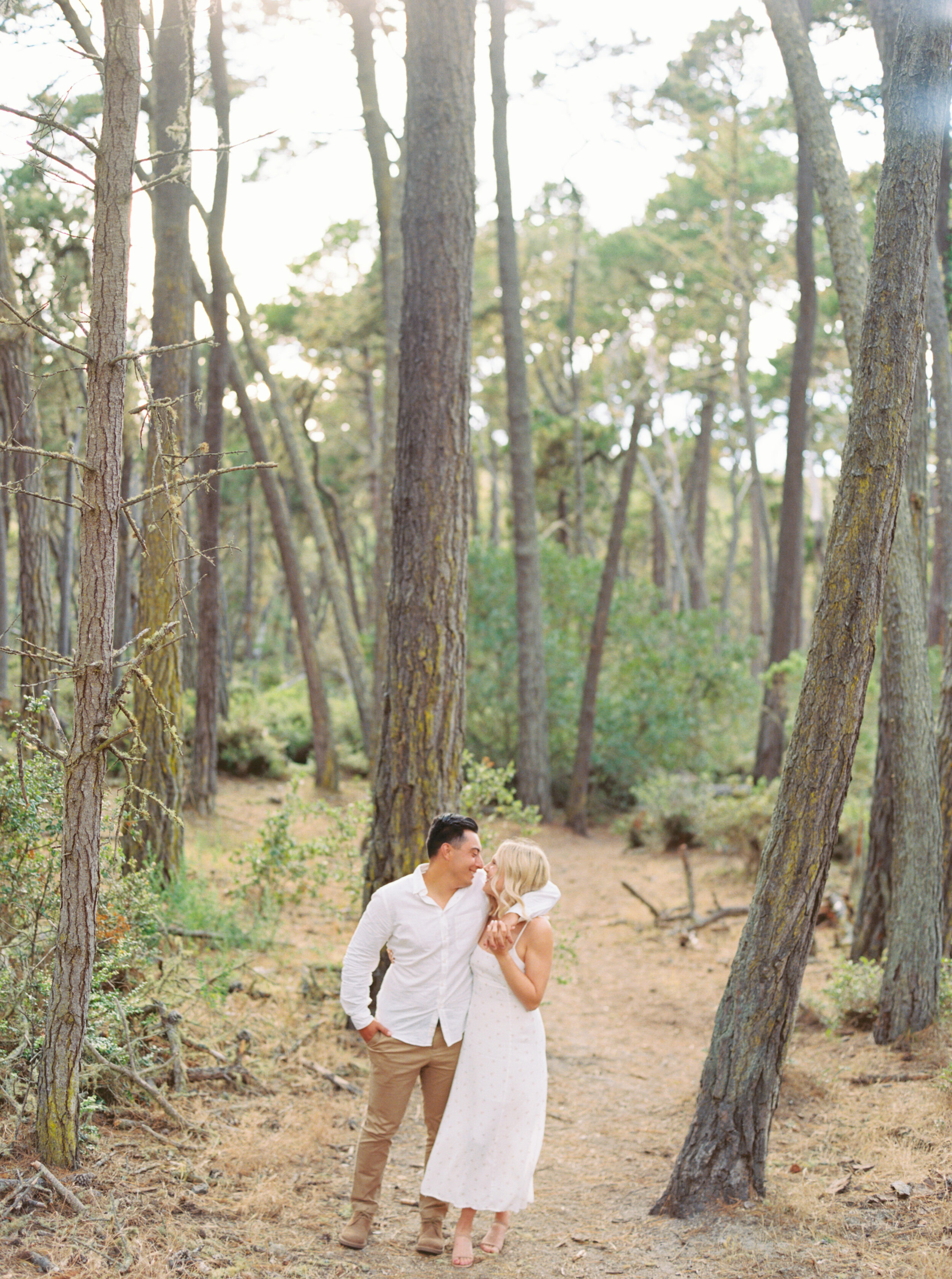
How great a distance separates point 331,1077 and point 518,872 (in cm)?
253

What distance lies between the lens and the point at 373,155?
479 inches

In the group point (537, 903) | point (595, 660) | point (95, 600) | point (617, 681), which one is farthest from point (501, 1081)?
point (617, 681)

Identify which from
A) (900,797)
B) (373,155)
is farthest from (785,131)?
A: (900,797)

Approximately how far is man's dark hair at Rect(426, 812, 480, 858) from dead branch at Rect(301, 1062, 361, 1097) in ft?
7.72

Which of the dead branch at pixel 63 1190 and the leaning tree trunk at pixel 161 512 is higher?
the leaning tree trunk at pixel 161 512

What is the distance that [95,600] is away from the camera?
144 inches

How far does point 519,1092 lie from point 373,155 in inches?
438

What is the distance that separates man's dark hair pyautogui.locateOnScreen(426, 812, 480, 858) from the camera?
3971 mm

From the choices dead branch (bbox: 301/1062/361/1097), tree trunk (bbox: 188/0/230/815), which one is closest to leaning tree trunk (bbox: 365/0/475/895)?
dead branch (bbox: 301/1062/361/1097)

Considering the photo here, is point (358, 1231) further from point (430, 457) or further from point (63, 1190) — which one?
point (430, 457)

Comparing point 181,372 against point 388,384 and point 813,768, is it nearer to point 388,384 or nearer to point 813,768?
point 388,384

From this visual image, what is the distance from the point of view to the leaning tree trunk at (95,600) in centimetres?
365

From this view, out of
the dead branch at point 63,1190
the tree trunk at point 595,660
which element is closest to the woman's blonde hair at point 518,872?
the dead branch at point 63,1190

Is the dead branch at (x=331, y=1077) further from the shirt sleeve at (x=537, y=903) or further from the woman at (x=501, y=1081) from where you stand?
Answer: the shirt sleeve at (x=537, y=903)
